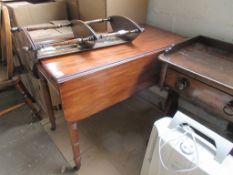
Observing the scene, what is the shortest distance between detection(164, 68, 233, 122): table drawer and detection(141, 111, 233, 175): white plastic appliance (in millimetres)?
134

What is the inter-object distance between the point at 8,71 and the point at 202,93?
136 cm

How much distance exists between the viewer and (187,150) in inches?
32.7

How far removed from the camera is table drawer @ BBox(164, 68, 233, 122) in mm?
888

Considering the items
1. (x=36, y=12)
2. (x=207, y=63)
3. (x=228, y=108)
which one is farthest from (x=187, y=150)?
(x=36, y=12)

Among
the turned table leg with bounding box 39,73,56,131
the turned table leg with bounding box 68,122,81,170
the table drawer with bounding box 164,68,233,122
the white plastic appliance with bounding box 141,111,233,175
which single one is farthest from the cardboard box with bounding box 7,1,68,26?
the white plastic appliance with bounding box 141,111,233,175

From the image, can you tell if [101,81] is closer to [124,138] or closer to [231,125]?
[124,138]

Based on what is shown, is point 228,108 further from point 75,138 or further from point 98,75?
point 75,138

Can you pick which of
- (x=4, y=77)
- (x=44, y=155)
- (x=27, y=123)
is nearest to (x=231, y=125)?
(x=44, y=155)

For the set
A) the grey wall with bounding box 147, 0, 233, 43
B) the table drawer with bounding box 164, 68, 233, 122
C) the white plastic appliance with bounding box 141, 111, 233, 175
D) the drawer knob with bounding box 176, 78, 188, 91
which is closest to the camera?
the white plastic appliance with bounding box 141, 111, 233, 175

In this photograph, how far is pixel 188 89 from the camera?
1021 mm

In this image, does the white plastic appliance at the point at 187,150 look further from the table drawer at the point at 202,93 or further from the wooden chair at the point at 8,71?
the wooden chair at the point at 8,71

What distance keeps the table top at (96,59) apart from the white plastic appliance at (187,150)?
400 millimetres

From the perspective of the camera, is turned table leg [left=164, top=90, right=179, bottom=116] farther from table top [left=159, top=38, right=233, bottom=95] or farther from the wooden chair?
the wooden chair

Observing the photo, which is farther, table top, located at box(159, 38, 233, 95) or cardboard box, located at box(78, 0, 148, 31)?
cardboard box, located at box(78, 0, 148, 31)
